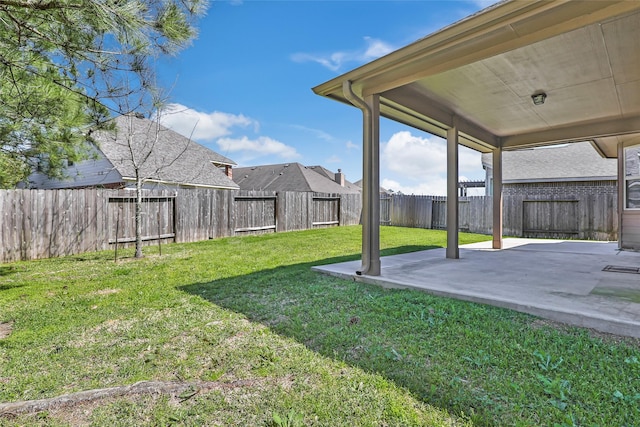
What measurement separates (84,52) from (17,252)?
17.6 ft

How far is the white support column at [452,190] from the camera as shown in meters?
6.07

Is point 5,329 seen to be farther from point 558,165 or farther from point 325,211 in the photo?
point 558,165

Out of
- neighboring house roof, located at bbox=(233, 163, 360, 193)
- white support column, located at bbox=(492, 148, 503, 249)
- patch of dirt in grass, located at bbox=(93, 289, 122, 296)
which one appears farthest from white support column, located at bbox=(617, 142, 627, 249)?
neighboring house roof, located at bbox=(233, 163, 360, 193)

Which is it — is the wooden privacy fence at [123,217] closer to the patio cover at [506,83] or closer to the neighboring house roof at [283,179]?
the patio cover at [506,83]

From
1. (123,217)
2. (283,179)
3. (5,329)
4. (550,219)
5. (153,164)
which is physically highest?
(283,179)

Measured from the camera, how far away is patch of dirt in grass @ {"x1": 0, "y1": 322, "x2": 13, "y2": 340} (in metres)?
2.93

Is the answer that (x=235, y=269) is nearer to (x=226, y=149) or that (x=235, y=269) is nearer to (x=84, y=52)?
(x=84, y=52)

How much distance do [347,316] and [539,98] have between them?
168 inches

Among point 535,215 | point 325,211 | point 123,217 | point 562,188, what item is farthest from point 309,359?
point 562,188

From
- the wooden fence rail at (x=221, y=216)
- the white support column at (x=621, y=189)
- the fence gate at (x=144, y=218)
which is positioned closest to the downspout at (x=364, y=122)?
the wooden fence rail at (x=221, y=216)

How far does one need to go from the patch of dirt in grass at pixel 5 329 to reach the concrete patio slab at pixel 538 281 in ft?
11.6

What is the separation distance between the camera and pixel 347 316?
3.19 m

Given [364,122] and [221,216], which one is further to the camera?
[221,216]

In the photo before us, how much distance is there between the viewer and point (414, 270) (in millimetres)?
5023
